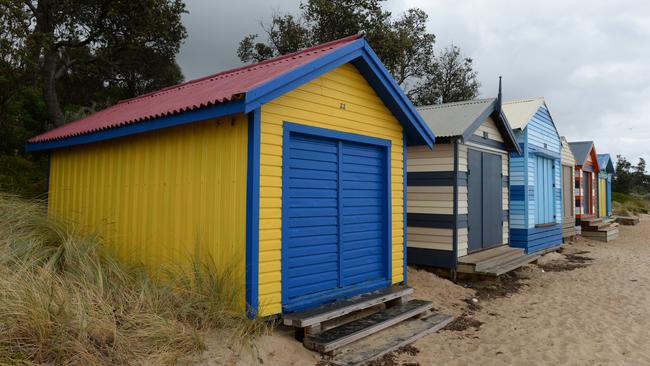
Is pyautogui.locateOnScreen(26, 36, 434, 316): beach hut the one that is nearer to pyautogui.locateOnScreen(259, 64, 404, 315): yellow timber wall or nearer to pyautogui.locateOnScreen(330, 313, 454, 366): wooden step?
pyautogui.locateOnScreen(259, 64, 404, 315): yellow timber wall

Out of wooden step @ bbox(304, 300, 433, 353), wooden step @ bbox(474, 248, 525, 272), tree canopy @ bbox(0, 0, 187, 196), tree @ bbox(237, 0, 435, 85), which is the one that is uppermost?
tree @ bbox(237, 0, 435, 85)

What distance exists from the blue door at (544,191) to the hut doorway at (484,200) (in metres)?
2.42

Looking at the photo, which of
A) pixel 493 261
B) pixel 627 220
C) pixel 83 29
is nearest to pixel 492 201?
pixel 493 261

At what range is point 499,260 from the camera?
9898 millimetres

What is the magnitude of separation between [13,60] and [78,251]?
24.6ft

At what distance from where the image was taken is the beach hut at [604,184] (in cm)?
2285

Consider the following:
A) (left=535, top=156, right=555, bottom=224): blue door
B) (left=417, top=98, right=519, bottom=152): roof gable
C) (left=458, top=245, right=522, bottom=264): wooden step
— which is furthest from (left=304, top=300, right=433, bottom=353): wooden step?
(left=535, top=156, right=555, bottom=224): blue door

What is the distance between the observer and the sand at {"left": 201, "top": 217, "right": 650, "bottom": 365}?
5.25m

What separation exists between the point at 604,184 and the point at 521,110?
46.0 ft

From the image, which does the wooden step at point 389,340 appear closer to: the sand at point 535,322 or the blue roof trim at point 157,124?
the sand at point 535,322

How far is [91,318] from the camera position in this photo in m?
3.80

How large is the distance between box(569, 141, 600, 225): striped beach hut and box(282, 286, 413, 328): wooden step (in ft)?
50.8

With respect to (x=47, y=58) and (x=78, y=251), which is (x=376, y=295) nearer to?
(x=78, y=251)

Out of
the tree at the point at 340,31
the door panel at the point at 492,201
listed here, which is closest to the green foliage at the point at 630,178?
the tree at the point at 340,31
